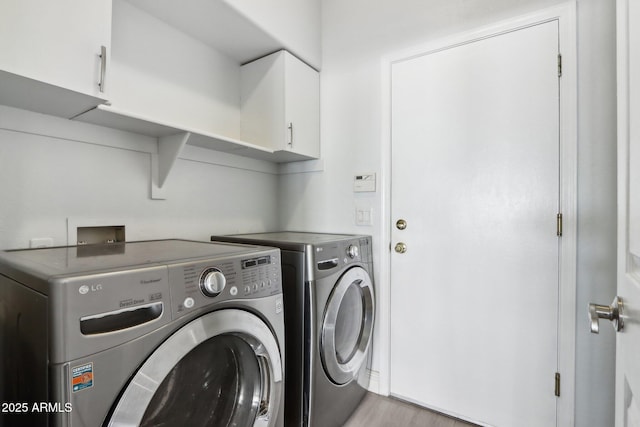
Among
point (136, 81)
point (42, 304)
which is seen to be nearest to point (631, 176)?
point (42, 304)

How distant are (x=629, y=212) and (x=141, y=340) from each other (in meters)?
1.11

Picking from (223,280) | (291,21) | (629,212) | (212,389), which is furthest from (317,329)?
(291,21)

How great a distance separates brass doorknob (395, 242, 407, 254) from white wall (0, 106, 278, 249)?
1009 mm

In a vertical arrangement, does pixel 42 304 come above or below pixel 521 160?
below

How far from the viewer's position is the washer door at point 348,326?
1.43 metres

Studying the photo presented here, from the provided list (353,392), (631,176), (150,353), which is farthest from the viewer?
(353,392)

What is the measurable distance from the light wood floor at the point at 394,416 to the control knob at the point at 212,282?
1205mm

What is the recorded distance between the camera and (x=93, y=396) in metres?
0.66

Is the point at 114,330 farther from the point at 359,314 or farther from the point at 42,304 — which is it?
the point at 359,314

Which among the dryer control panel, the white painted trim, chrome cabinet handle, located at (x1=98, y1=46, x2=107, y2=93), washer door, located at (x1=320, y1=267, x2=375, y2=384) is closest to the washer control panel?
the dryer control panel

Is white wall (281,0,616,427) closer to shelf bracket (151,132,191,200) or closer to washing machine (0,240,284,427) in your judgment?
shelf bracket (151,132,191,200)

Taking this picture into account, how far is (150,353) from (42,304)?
9.8 inches

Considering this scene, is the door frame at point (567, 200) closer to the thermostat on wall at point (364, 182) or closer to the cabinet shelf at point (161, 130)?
the thermostat on wall at point (364, 182)

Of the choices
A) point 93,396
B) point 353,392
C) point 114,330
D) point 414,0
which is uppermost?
point 414,0
